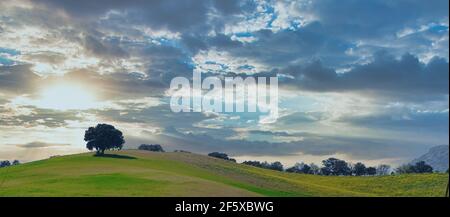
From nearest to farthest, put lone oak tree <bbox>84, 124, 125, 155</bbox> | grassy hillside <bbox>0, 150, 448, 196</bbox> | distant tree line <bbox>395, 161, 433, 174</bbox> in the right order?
1. grassy hillside <bbox>0, 150, 448, 196</bbox>
2. lone oak tree <bbox>84, 124, 125, 155</bbox>
3. distant tree line <bbox>395, 161, 433, 174</bbox>

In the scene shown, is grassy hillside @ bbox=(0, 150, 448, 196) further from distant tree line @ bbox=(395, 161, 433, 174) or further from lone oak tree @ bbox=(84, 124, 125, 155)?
distant tree line @ bbox=(395, 161, 433, 174)

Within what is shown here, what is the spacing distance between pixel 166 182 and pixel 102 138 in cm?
4463

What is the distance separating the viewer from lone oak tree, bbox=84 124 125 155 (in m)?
90.5

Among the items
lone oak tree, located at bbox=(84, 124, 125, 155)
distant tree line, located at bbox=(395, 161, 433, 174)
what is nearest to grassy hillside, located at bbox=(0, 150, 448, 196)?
lone oak tree, located at bbox=(84, 124, 125, 155)

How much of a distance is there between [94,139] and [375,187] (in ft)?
162

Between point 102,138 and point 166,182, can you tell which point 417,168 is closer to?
point 102,138

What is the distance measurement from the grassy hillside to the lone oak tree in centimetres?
321

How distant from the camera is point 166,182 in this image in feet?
161

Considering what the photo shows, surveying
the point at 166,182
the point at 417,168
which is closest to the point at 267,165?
the point at 417,168

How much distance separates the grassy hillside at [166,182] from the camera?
43625 millimetres
